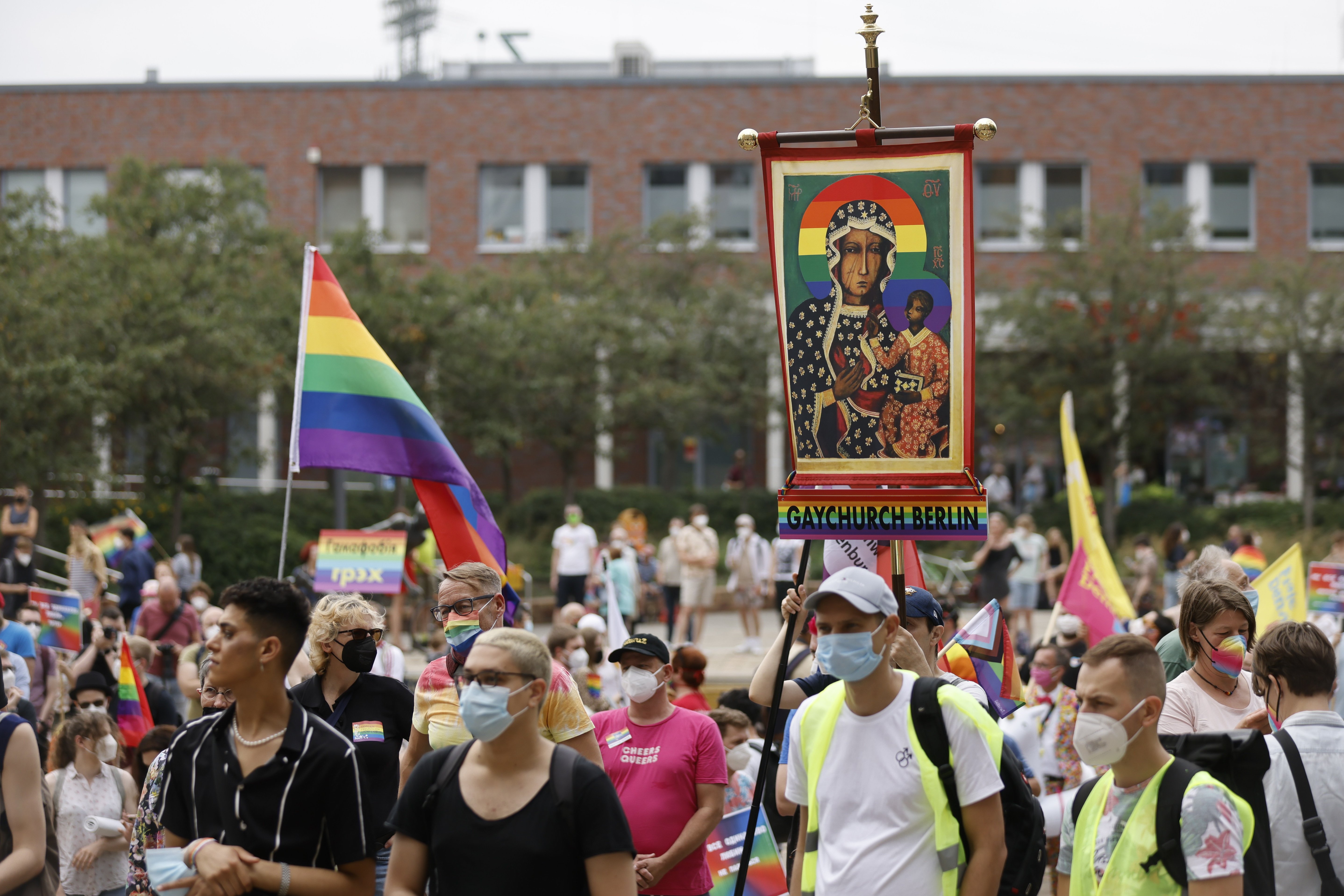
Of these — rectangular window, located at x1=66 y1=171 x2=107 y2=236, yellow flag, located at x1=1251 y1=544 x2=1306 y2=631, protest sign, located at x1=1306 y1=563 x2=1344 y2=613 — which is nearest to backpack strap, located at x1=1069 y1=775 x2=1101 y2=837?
yellow flag, located at x1=1251 y1=544 x2=1306 y2=631

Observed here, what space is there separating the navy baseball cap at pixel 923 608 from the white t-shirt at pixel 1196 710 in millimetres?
875

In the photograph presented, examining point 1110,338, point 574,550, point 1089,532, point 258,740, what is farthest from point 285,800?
point 1110,338

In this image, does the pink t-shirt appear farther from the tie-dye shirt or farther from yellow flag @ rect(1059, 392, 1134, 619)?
yellow flag @ rect(1059, 392, 1134, 619)

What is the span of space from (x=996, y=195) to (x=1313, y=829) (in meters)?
32.2

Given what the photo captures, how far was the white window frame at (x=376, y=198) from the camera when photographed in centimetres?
3522

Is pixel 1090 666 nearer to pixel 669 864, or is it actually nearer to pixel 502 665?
pixel 502 665

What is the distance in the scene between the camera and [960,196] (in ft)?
18.0

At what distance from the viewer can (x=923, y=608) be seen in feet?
17.0

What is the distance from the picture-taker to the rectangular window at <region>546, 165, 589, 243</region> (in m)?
35.3

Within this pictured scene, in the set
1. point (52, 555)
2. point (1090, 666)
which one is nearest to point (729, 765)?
point (1090, 666)

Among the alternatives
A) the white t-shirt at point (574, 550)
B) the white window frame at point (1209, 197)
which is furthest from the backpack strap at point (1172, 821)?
the white window frame at point (1209, 197)

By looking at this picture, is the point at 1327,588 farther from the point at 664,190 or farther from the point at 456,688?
the point at 664,190

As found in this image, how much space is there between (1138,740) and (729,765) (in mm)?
3938

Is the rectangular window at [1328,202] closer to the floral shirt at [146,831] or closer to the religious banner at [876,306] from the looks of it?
the religious banner at [876,306]
